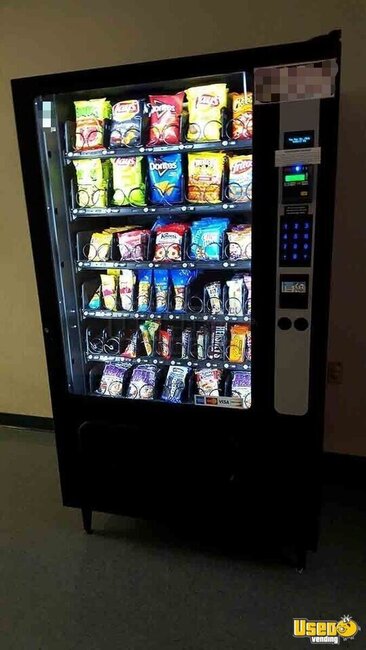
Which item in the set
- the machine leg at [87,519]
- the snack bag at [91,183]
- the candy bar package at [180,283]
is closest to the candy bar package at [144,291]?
the candy bar package at [180,283]

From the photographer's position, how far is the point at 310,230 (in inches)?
56.4

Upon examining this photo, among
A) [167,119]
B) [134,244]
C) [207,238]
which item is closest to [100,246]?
[134,244]

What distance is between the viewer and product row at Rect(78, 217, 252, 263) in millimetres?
1753

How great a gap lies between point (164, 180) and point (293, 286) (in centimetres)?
72

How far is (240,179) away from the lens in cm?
169

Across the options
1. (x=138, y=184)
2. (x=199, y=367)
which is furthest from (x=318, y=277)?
(x=138, y=184)

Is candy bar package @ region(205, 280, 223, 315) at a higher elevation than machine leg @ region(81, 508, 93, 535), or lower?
higher

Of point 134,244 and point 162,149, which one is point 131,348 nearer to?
point 134,244

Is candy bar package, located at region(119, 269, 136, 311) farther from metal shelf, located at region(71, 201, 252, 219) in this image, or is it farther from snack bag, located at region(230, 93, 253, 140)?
snack bag, located at region(230, 93, 253, 140)

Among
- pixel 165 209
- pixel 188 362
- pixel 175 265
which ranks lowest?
pixel 188 362

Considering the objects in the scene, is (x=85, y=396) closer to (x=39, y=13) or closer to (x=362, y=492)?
(x=362, y=492)

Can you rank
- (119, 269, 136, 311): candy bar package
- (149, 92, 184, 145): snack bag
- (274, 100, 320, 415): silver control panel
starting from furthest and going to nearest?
(119, 269, 136, 311): candy bar package → (149, 92, 184, 145): snack bag → (274, 100, 320, 415): silver control panel

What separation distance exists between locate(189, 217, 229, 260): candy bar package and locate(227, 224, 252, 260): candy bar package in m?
0.04

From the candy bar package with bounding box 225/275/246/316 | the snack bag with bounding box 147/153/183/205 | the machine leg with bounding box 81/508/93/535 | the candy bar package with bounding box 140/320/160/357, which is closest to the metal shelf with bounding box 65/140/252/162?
the snack bag with bounding box 147/153/183/205
